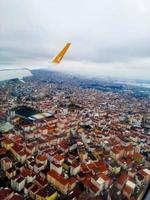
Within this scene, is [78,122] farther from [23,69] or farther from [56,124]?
[23,69]

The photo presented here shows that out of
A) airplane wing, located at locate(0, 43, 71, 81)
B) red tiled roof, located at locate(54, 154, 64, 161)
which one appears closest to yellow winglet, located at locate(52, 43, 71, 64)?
airplane wing, located at locate(0, 43, 71, 81)

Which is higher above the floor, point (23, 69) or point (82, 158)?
point (23, 69)

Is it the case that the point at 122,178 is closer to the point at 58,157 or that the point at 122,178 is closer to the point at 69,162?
the point at 69,162

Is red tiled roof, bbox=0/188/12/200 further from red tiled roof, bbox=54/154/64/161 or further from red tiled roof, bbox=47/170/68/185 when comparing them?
red tiled roof, bbox=54/154/64/161

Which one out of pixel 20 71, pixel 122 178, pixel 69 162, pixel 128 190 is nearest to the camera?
pixel 20 71

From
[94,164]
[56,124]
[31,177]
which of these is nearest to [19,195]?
[31,177]

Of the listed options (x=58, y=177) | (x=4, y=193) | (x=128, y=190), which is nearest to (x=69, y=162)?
(x=58, y=177)

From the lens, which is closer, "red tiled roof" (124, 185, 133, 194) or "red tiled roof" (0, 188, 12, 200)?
"red tiled roof" (0, 188, 12, 200)

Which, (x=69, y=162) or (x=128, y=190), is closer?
(x=128, y=190)

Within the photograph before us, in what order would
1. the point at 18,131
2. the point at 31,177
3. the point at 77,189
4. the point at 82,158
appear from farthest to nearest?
the point at 18,131
the point at 82,158
the point at 31,177
the point at 77,189

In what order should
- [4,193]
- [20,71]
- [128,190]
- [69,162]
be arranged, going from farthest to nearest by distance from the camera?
[69,162]
[128,190]
[4,193]
[20,71]

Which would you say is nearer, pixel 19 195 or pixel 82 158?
pixel 19 195
